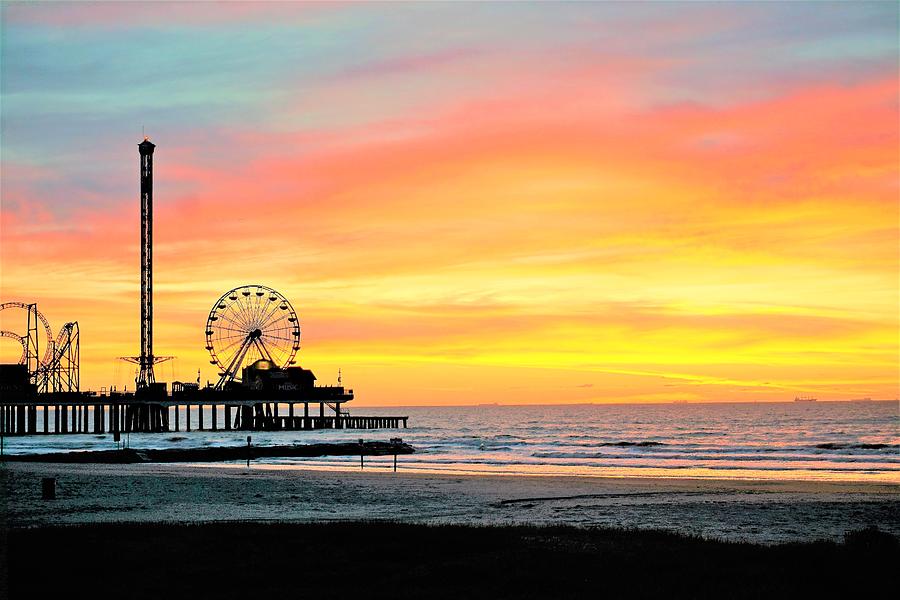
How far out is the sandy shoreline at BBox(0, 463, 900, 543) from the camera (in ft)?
95.1

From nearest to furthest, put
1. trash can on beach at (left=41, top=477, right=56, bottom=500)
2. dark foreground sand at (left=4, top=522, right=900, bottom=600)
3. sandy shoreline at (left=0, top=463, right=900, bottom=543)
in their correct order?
dark foreground sand at (left=4, top=522, right=900, bottom=600)
sandy shoreline at (left=0, top=463, right=900, bottom=543)
trash can on beach at (left=41, top=477, right=56, bottom=500)

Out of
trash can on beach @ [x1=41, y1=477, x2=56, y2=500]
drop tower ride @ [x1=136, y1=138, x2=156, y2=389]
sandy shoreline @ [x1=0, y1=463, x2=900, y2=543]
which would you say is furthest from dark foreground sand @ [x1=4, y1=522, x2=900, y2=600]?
drop tower ride @ [x1=136, y1=138, x2=156, y2=389]

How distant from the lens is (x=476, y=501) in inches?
1430

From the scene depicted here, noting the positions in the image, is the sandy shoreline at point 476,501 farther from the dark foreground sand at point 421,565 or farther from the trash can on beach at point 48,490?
the dark foreground sand at point 421,565

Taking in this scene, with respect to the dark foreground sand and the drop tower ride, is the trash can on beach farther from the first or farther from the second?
the drop tower ride

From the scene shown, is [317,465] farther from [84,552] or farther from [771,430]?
[771,430]

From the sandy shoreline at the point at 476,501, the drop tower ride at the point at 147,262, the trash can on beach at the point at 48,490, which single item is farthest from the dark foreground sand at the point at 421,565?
the drop tower ride at the point at 147,262

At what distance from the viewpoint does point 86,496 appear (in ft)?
117

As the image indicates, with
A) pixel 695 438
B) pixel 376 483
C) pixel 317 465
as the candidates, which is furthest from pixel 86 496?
pixel 695 438

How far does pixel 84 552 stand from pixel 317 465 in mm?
45350

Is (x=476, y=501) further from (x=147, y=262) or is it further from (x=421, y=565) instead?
(x=147, y=262)

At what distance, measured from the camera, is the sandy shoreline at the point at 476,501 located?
95.1 feet

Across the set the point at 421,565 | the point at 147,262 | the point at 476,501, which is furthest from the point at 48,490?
the point at 147,262

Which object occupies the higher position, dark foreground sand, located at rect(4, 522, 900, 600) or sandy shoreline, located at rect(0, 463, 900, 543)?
dark foreground sand, located at rect(4, 522, 900, 600)
